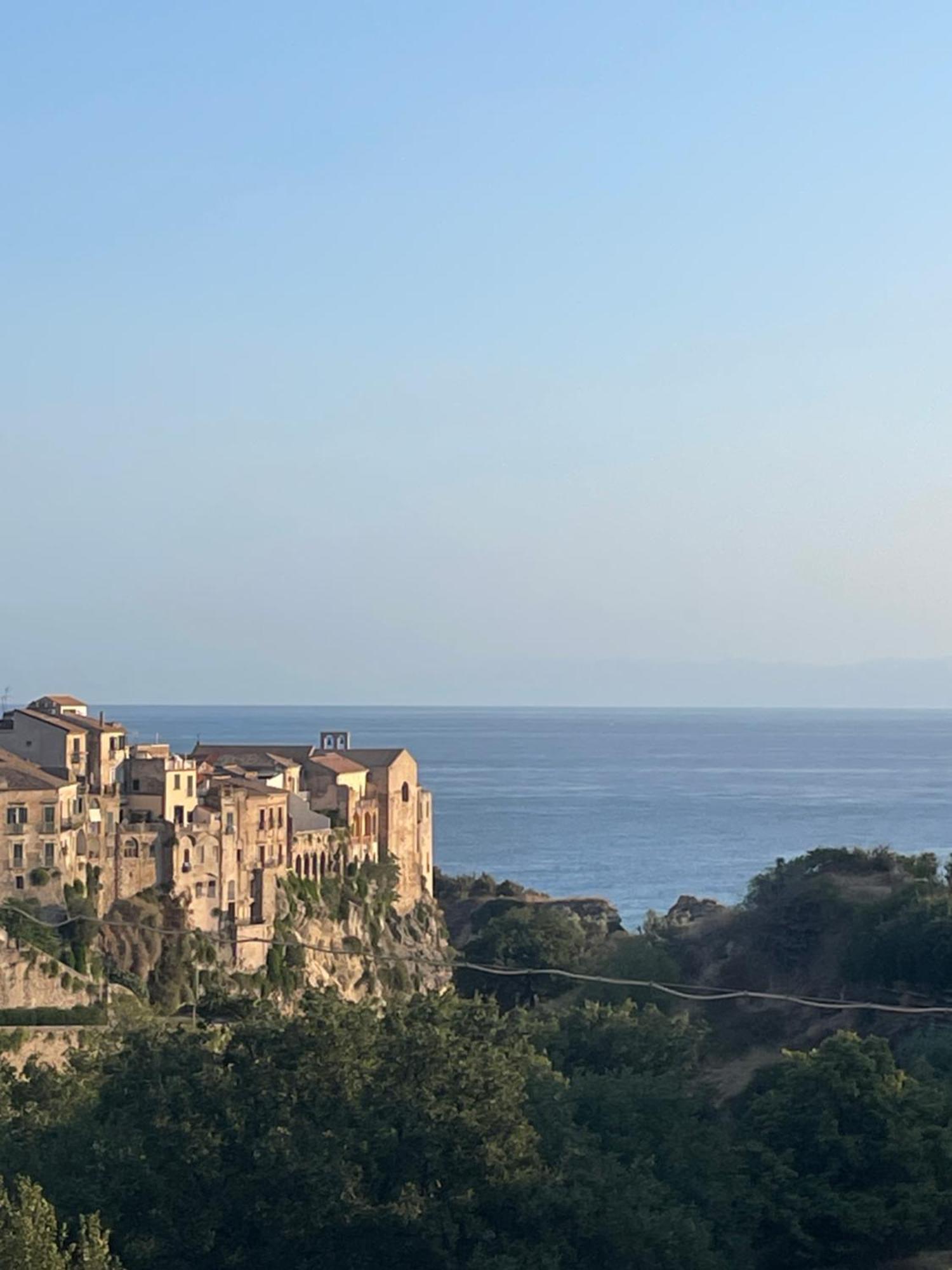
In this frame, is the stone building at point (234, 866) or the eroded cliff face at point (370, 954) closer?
the stone building at point (234, 866)

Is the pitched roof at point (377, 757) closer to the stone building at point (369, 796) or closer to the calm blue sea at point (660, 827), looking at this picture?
the stone building at point (369, 796)

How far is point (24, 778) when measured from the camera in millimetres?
53125

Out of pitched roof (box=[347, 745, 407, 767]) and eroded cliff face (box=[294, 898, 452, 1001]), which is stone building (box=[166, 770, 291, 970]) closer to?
eroded cliff face (box=[294, 898, 452, 1001])

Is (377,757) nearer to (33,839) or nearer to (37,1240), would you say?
(33,839)

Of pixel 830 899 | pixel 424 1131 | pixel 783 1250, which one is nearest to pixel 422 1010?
pixel 424 1131

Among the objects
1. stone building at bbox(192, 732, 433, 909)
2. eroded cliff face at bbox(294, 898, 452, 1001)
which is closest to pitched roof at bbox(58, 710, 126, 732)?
stone building at bbox(192, 732, 433, 909)

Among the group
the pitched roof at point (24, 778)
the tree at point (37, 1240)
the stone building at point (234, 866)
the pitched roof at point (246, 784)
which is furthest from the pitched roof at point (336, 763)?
the tree at point (37, 1240)

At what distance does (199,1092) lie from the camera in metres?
29.1

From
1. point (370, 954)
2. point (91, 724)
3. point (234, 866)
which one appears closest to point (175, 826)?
point (234, 866)

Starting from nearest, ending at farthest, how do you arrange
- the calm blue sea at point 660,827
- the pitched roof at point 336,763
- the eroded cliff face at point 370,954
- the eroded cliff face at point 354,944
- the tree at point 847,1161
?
the tree at point 847,1161 → the eroded cliff face at point 354,944 → the eroded cliff face at point 370,954 → the pitched roof at point 336,763 → the calm blue sea at point 660,827

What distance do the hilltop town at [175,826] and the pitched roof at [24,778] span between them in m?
0.06

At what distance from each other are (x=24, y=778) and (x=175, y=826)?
5759mm

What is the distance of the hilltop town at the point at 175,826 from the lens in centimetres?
5244

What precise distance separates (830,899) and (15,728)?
27.1 m
